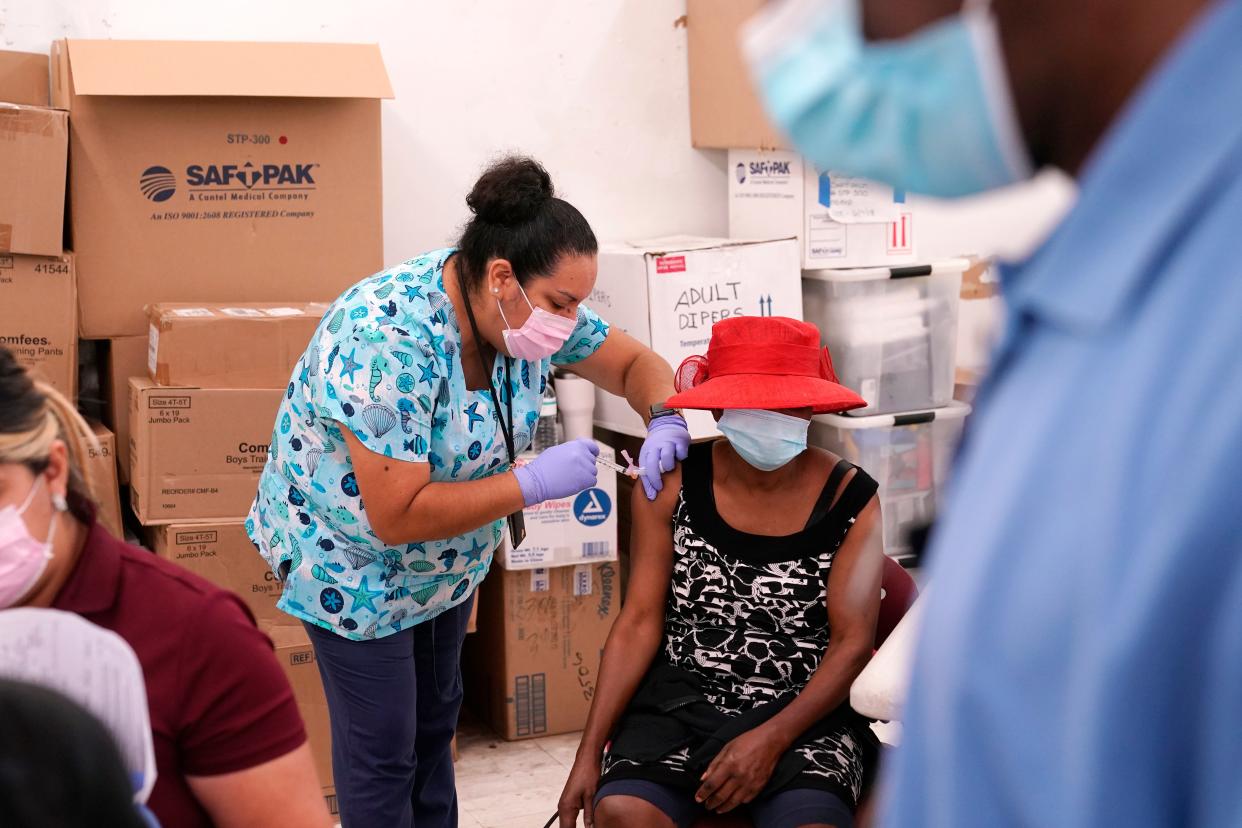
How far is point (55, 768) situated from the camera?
0.87m

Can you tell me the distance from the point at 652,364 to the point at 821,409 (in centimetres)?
42

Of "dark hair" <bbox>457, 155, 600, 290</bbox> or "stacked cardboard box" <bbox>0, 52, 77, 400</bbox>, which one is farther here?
"stacked cardboard box" <bbox>0, 52, 77, 400</bbox>

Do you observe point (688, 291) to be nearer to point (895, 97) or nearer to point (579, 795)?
point (579, 795)

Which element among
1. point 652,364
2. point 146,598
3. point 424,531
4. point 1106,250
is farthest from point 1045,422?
point 652,364

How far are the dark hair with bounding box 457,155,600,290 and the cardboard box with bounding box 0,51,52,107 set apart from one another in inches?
59.1

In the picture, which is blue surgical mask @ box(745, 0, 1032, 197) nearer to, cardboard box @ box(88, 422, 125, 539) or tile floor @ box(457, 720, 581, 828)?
cardboard box @ box(88, 422, 125, 539)

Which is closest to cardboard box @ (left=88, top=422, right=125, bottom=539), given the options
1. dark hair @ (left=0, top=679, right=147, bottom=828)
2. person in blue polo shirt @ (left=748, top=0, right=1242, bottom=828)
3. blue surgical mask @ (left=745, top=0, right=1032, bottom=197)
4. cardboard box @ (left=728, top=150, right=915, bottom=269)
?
cardboard box @ (left=728, top=150, right=915, bottom=269)

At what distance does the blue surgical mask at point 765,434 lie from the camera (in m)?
2.26

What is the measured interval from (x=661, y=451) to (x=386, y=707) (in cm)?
64

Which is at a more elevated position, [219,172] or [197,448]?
[219,172]

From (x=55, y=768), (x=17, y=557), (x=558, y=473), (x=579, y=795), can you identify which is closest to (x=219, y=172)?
(x=558, y=473)

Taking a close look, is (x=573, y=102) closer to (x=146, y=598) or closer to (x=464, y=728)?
(x=464, y=728)

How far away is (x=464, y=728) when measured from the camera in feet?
12.0

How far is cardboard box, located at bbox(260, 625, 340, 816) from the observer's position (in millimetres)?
3041
